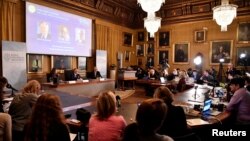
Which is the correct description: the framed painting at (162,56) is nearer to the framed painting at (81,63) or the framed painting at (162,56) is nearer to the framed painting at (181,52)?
the framed painting at (181,52)

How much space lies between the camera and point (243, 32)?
396 inches

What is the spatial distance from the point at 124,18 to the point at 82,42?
4.01 metres

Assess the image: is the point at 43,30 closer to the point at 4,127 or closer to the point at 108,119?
the point at 4,127

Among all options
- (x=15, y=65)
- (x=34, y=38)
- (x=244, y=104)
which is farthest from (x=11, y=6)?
(x=244, y=104)

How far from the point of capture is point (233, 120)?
10.6ft

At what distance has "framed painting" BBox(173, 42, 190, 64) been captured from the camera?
464 inches

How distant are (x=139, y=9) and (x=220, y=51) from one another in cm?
576

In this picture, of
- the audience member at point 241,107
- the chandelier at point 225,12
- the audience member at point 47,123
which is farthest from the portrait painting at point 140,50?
the audience member at point 47,123

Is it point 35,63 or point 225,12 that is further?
point 35,63

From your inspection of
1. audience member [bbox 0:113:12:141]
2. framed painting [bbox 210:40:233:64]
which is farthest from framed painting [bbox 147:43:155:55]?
audience member [bbox 0:113:12:141]

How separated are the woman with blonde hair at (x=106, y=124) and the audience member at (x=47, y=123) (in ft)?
1.19

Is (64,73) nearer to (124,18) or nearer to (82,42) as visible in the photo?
(82,42)

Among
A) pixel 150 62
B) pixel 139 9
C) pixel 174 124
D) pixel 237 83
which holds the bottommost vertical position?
pixel 174 124

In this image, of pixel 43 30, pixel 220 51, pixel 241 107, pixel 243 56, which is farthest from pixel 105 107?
pixel 220 51
